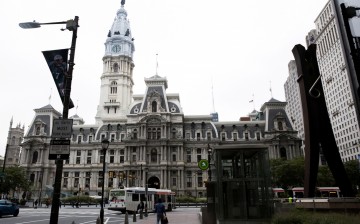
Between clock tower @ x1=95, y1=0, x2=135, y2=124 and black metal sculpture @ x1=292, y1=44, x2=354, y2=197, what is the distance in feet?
284

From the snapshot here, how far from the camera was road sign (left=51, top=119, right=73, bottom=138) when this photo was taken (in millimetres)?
10125

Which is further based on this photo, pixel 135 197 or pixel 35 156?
pixel 35 156

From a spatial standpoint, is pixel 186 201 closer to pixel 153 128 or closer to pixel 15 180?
pixel 153 128

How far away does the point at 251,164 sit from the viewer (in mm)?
17703

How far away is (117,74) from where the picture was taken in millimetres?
107312

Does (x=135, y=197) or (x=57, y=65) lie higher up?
(x=57, y=65)

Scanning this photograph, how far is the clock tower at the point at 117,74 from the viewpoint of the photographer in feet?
336

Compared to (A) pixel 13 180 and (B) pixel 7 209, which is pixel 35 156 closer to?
(A) pixel 13 180

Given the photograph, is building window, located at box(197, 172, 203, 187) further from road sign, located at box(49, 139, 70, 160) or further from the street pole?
road sign, located at box(49, 139, 70, 160)

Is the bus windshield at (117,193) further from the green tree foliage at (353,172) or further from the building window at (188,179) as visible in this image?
the green tree foliage at (353,172)

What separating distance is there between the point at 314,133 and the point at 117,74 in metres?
96.3

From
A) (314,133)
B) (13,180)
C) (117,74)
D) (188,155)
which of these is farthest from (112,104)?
(314,133)

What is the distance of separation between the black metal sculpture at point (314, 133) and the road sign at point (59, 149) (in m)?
12.7

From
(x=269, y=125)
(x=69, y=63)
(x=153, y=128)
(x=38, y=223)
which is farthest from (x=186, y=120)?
(x=69, y=63)
